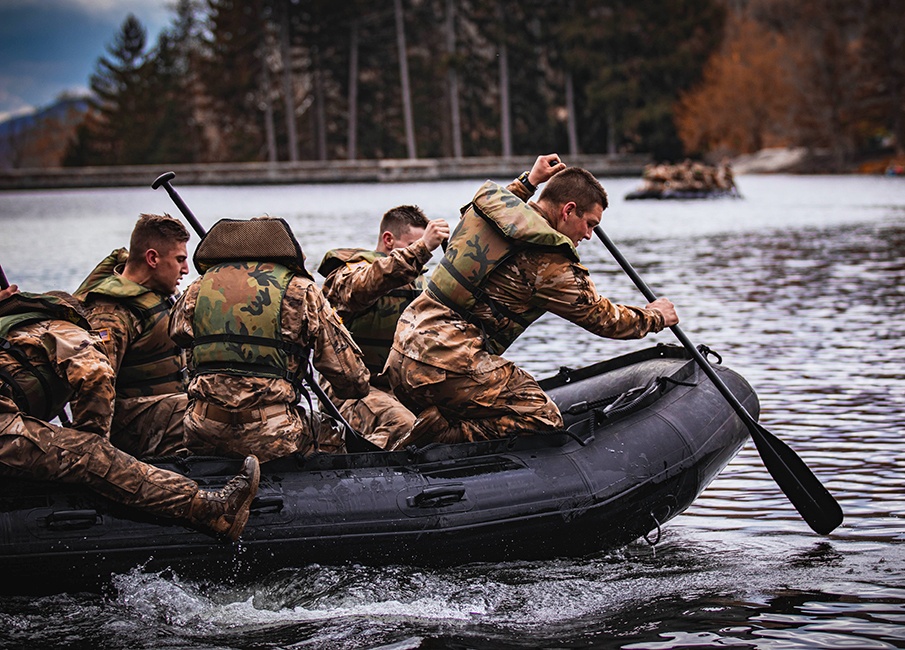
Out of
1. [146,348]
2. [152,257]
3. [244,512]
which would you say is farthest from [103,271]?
[244,512]

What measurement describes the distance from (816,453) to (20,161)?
97.2 meters

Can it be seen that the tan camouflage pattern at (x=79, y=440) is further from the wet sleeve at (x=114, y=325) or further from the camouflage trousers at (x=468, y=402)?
the camouflage trousers at (x=468, y=402)

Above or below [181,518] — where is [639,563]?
below

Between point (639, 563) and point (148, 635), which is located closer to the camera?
point (148, 635)

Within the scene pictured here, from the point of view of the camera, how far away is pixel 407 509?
564cm

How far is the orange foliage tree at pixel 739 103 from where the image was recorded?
211 feet

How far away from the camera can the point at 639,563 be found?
20.5ft

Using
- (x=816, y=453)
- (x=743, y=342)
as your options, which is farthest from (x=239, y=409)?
(x=743, y=342)

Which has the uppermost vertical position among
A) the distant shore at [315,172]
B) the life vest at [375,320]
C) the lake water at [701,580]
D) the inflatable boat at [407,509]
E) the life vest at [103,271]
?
the life vest at [103,271]

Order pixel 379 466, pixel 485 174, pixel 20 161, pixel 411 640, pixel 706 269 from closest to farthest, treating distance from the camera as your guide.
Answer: pixel 411 640 < pixel 379 466 < pixel 706 269 < pixel 485 174 < pixel 20 161

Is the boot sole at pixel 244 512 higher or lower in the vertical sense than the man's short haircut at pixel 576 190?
lower

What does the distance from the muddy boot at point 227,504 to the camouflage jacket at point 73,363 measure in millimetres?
558

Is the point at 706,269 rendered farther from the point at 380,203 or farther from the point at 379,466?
the point at 380,203

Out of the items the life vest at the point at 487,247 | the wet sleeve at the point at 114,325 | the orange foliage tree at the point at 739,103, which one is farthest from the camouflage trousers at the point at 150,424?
the orange foliage tree at the point at 739,103
